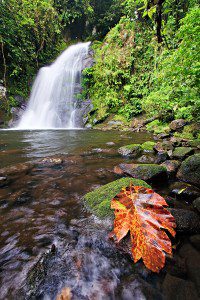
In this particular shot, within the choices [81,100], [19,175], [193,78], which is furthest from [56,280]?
[81,100]

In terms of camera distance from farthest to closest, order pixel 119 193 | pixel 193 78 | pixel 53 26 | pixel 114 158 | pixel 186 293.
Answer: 1. pixel 53 26
2. pixel 114 158
3. pixel 193 78
4. pixel 119 193
5. pixel 186 293

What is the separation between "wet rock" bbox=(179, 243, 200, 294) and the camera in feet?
4.88

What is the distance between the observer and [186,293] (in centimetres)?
137

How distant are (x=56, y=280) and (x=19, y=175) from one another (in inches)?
103

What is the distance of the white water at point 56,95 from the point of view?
15.4m

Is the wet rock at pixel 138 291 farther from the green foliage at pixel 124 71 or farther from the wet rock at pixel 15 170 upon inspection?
the green foliage at pixel 124 71

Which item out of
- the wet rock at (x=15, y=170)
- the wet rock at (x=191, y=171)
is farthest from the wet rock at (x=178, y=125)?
the wet rock at (x=15, y=170)

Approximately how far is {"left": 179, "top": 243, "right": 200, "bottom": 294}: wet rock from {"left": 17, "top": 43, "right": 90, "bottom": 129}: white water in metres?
13.9

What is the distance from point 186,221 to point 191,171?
1594mm

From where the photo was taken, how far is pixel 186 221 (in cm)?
205

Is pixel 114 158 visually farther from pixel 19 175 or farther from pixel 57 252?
pixel 57 252

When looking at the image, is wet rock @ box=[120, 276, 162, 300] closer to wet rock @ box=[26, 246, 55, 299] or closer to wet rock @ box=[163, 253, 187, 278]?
wet rock @ box=[163, 253, 187, 278]

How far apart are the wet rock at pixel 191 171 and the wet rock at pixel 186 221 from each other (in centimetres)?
128

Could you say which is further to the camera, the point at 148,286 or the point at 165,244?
the point at 165,244
